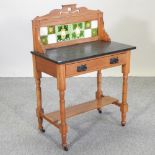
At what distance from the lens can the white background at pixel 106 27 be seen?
414 centimetres

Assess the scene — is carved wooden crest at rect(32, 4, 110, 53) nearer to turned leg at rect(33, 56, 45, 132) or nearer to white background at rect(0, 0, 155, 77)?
turned leg at rect(33, 56, 45, 132)

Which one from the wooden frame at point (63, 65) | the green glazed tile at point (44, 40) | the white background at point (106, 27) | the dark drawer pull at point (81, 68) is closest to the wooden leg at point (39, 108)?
the wooden frame at point (63, 65)

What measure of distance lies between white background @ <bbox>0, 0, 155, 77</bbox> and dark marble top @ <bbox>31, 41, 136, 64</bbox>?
1492mm

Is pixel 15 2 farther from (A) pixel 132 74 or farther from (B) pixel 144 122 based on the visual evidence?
(B) pixel 144 122

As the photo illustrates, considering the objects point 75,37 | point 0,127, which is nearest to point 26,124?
point 0,127

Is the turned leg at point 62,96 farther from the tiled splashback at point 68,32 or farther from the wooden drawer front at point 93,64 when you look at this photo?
the tiled splashback at point 68,32

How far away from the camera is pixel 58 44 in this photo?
2.65 meters

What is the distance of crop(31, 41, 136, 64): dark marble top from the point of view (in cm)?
236

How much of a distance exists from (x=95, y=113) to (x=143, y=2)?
1721mm

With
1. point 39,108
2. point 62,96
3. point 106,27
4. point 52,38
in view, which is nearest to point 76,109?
point 39,108

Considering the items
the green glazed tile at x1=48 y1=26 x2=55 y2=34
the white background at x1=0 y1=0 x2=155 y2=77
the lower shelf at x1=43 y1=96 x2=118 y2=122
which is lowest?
the lower shelf at x1=43 y1=96 x2=118 y2=122

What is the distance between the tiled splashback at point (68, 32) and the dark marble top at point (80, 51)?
8 centimetres

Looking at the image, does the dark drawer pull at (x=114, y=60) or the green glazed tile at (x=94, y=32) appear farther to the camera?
the green glazed tile at (x=94, y=32)

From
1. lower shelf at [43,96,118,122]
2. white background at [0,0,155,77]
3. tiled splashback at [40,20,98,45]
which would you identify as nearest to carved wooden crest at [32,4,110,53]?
tiled splashback at [40,20,98,45]
